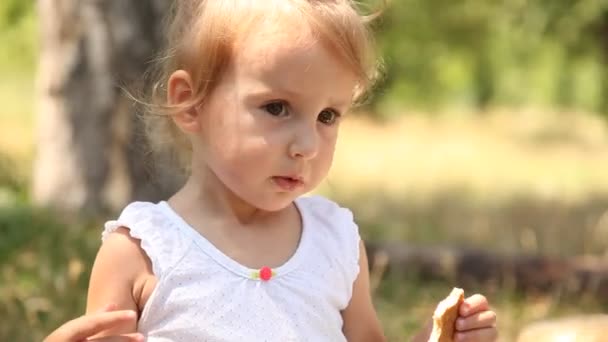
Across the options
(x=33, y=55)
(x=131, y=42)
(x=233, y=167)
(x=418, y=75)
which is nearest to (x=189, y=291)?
(x=233, y=167)

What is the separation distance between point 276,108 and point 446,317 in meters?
0.53

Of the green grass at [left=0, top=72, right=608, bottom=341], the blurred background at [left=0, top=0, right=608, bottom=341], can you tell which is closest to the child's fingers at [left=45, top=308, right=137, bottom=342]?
the blurred background at [left=0, top=0, right=608, bottom=341]

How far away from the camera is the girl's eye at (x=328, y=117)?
2.48 meters

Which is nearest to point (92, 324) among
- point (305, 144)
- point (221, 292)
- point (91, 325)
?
point (91, 325)

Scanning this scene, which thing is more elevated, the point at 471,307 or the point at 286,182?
the point at 286,182

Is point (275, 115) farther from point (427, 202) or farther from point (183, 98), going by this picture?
point (427, 202)

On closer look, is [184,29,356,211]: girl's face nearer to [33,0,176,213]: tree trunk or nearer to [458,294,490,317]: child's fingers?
[458,294,490,317]: child's fingers

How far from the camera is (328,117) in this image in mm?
2490

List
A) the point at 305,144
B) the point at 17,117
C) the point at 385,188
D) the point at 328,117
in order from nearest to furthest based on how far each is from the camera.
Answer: the point at 305,144 < the point at 328,117 < the point at 385,188 < the point at 17,117

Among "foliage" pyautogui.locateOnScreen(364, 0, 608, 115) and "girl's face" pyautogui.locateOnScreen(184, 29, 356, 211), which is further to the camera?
"foliage" pyautogui.locateOnScreen(364, 0, 608, 115)

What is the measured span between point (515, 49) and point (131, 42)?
1145cm

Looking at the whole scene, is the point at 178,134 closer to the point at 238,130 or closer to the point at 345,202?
the point at 238,130

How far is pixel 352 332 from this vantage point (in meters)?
2.66

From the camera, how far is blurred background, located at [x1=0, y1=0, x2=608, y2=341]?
4.64 metres
